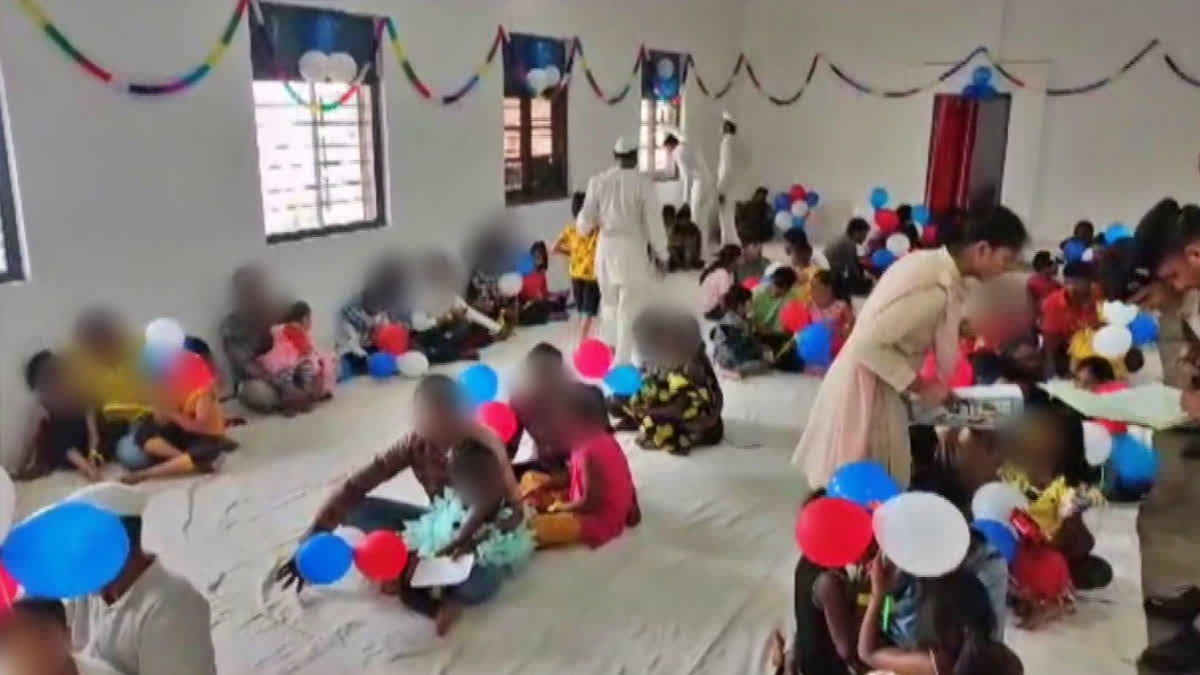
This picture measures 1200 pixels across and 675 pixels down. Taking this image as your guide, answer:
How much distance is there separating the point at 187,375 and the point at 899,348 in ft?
9.94

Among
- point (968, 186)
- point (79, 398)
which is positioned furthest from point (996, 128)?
point (79, 398)

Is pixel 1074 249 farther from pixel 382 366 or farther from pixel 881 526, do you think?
pixel 881 526

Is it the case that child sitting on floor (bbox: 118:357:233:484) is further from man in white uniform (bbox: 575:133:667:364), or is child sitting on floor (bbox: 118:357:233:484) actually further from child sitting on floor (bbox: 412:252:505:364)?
man in white uniform (bbox: 575:133:667:364)

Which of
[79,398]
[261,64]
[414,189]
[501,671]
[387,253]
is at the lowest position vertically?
[501,671]

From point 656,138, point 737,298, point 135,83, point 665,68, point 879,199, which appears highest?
point 665,68

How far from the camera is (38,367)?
13.3ft

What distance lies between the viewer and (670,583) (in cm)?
318

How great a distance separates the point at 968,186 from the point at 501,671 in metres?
9.42

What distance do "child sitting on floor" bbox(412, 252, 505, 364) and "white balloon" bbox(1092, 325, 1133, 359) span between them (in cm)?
345

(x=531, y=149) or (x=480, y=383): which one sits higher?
(x=531, y=149)

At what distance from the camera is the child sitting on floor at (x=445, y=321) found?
590 centimetres

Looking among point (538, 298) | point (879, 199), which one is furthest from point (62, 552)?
point (879, 199)

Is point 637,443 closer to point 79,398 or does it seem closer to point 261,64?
point 79,398

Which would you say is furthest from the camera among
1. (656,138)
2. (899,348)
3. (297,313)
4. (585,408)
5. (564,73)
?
(656,138)
